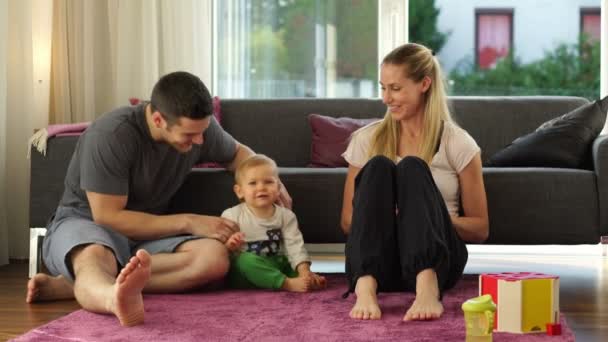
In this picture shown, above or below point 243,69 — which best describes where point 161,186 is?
below

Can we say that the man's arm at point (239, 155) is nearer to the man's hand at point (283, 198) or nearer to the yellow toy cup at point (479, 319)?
the man's hand at point (283, 198)

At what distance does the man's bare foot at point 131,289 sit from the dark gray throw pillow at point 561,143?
1.91 meters

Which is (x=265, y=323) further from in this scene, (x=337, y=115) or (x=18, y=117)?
(x=18, y=117)

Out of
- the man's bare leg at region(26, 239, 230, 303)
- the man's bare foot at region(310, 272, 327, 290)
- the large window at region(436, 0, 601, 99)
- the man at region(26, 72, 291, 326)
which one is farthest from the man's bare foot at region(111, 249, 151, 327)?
the large window at region(436, 0, 601, 99)

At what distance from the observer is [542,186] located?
3.66m

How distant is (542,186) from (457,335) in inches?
51.2

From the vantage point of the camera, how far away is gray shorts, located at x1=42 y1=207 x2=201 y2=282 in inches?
120

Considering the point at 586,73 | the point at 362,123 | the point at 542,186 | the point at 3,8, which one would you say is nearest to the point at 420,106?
the point at 542,186

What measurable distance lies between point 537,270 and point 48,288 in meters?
2.10

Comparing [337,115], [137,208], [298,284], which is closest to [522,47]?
[337,115]

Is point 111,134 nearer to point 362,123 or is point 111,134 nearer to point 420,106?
point 420,106

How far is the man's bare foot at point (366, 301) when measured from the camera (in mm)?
2736

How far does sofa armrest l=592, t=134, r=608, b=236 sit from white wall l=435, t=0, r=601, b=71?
1815 mm

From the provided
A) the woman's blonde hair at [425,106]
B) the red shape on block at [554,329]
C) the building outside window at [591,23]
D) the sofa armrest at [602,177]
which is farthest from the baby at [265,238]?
the building outside window at [591,23]
